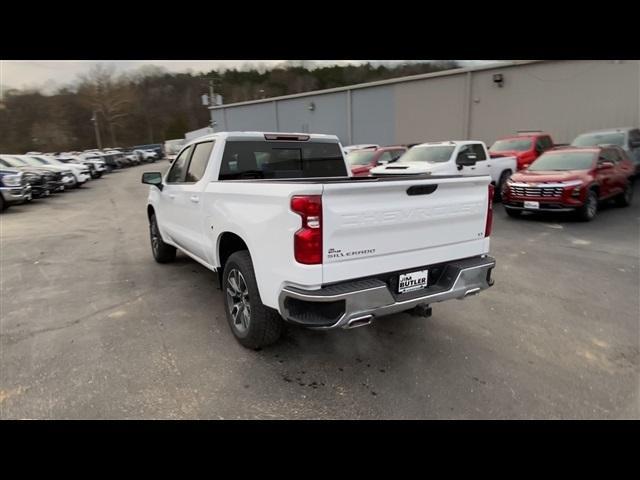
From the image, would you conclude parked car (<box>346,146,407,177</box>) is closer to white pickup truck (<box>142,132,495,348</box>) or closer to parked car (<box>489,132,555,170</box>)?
parked car (<box>489,132,555,170</box>)

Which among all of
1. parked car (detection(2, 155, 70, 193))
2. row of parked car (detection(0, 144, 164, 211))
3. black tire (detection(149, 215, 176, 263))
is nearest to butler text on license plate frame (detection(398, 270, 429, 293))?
black tire (detection(149, 215, 176, 263))

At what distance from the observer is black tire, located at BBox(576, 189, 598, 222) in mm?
8625

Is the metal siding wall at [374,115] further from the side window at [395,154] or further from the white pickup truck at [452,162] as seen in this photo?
the white pickup truck at [452,162]

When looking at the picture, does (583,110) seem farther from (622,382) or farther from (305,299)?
(305,299)

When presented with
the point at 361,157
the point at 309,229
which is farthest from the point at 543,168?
the point at 309,229

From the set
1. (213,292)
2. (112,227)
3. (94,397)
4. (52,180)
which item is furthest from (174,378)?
(52,180)

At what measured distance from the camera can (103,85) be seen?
66.6m

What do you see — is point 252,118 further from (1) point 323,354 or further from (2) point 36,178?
(1) point 323,354

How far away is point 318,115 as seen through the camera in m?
28.4

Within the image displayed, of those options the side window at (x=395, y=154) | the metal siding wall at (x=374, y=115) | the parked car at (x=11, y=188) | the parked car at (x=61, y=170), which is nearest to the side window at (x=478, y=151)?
the side window at (x=395, y=154)

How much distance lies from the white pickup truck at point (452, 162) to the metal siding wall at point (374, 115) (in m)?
12.4

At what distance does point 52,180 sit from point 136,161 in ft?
106

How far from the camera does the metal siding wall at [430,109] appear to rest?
20.4 metres

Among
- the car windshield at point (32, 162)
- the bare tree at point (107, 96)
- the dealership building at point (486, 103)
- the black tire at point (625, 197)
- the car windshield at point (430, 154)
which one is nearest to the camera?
the black tire at point (625, 197)
